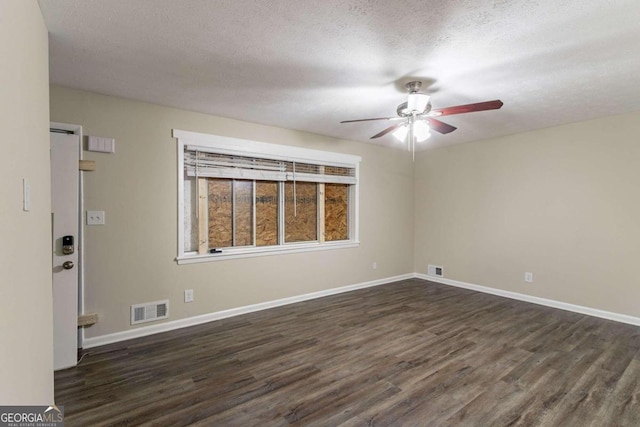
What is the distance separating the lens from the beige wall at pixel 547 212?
11.8 feet

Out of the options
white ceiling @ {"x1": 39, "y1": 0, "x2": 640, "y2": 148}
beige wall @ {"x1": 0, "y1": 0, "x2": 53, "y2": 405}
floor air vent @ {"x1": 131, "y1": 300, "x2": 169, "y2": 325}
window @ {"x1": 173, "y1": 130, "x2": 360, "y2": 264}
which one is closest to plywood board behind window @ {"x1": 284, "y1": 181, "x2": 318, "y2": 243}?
window @ {"x1": 173, "y1": 130, "x2": 360, "y2": 264}

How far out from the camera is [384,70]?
2.49 m

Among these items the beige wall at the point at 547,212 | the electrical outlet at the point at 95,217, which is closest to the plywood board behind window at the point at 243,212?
the electrical outlet at the point at 95,217

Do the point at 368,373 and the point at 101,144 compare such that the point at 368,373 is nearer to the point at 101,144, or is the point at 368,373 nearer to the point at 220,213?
the point at 220,213

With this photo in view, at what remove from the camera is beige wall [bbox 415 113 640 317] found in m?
3.61

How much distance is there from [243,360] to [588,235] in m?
4.37

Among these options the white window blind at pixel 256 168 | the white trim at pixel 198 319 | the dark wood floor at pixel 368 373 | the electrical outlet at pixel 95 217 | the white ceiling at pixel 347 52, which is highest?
the white ceiling at pixel 347 52

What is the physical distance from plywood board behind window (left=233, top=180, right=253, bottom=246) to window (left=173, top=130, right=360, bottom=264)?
0.04 ft

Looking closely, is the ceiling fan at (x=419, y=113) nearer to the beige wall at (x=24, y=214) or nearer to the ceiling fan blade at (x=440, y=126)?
the ceiling fan blade at (x=440, y=126)

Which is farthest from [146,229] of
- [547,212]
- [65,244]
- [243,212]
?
[547,212]

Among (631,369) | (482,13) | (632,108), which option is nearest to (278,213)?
(482,13)

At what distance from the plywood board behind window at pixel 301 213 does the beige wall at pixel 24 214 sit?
279cm

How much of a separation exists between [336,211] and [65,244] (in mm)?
3424

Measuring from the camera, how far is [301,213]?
179 inches
